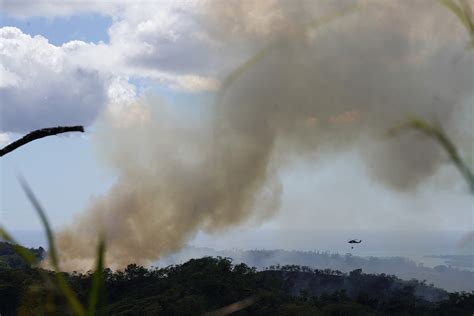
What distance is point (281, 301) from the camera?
5925cm

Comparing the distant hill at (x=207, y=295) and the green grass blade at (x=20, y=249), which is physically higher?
the distant hill at (x=207, y=295)

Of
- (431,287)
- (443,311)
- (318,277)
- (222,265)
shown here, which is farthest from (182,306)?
(431,287)

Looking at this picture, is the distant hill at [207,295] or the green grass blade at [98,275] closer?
the green grass blade at [98,275]

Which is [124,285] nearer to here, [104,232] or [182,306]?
[182,306]

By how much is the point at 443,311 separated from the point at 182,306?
2904cm

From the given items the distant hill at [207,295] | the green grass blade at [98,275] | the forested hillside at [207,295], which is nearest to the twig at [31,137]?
the green grass blade at [98,275]

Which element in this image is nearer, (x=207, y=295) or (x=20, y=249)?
(x=20, y=249)

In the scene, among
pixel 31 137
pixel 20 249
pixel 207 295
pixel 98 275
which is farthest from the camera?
pixel 207 295

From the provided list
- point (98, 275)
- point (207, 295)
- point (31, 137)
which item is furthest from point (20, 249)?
point (207, 295)

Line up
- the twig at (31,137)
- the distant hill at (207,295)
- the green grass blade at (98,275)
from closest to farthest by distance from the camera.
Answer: the green grass blade at (98,275) → the twig at (31,137) → the distant hill at (207,295)

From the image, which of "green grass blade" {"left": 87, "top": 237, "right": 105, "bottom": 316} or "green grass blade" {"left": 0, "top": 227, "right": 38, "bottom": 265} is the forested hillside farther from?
"green grass blade" {"left": 87, "top": 237, "right": 105, "bottom": 316}

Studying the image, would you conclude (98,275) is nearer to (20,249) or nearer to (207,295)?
(20,249)

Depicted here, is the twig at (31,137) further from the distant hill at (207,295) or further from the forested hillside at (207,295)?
the distant hill at (207,295)

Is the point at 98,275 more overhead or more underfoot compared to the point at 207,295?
more underfoot
